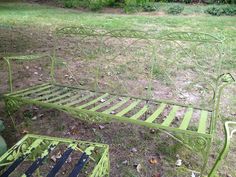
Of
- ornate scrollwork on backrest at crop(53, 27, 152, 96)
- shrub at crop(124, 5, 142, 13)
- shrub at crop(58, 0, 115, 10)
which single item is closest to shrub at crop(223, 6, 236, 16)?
shrub at crop(124, 5, 142, 13)

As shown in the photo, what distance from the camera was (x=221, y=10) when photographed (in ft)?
31.4

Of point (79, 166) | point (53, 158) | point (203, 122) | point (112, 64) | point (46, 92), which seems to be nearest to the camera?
point (79, 166)

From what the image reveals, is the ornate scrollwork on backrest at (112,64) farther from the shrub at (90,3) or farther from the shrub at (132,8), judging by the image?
the shrub at (90,3)

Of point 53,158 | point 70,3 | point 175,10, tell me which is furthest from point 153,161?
point 70,3

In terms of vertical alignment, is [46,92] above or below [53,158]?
above

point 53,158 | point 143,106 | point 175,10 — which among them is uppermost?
point 175,10

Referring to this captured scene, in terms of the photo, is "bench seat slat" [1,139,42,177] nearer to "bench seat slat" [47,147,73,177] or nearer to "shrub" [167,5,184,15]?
"bench seat slat" [47,147,73,177]

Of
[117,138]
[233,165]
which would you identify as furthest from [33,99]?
[233,165]

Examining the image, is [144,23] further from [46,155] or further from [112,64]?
[46,155]

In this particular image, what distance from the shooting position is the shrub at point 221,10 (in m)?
9.49

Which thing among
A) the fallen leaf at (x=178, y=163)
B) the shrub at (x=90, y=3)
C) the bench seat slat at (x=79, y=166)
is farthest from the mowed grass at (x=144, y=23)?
the bench seat slat at (x=79, y=166)

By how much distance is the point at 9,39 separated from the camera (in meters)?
6.33

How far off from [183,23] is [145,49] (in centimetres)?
282

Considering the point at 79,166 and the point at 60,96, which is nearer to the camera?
the point at 79,166
